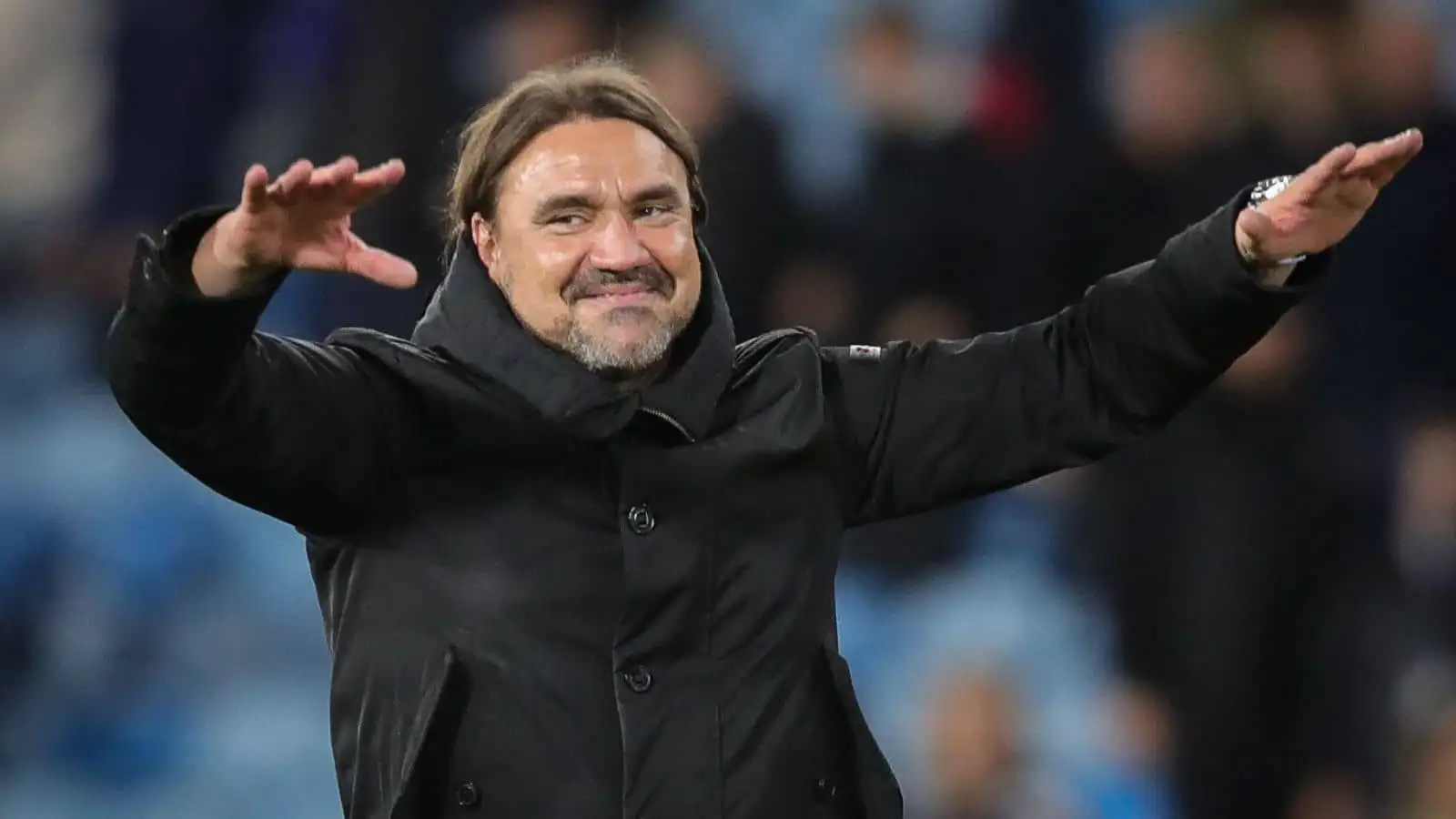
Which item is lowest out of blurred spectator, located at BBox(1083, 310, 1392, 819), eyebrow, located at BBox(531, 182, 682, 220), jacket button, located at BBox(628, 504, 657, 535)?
blurred spectator, located at BBox(1083, 310, 1392, 819)

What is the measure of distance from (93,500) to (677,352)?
3.35ft

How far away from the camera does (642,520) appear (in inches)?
46.3

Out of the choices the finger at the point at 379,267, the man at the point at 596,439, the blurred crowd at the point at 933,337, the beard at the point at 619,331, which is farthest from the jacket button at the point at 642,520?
the blurred crowd at the point at 933,337

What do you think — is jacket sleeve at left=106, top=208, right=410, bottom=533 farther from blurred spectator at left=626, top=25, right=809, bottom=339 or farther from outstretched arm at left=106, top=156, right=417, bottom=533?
blurred spectator at left=626, top=25, right=809, bottom=339

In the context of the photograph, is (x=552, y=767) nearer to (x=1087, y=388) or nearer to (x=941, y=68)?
(x=1087, y=388)

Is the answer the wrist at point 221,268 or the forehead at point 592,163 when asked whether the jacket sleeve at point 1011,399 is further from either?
the wrist at point 221,268

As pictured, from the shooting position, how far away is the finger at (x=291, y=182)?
3.31 feet

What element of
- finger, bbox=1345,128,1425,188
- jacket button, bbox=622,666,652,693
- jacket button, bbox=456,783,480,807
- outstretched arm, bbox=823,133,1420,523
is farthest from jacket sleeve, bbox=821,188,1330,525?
jacket button, bbox=456,783,480,807

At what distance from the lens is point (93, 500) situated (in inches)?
81.3

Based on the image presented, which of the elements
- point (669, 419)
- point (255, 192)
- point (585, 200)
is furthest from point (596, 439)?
point (255, 192)

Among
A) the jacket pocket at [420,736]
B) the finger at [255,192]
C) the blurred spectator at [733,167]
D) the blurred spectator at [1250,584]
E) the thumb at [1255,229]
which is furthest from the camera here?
the blurred spectator at [733,167]

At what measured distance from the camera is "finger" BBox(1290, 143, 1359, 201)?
1.18 meters

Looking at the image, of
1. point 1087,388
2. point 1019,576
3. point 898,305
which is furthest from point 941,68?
point 1087,388

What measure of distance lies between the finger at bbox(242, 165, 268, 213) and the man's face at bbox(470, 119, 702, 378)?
0.26 metres
